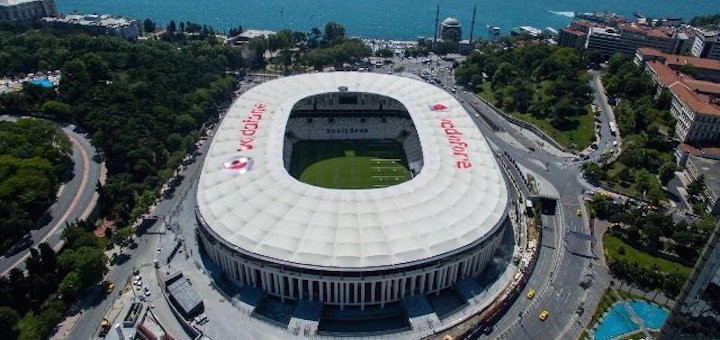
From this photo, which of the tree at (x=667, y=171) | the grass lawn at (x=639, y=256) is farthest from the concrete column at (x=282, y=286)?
the tree at (x=667, y=171)

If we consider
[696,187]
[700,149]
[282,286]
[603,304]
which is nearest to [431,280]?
[282,286]

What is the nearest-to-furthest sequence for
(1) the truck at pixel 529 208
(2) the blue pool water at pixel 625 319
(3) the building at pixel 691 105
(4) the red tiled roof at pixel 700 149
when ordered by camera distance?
(2) the blue pool water at pixel 625 319 < (1) the truck at pixel 529 208 < (4) the red tiled roof at pixel 700 149 < (3) the building at pixel 691 105

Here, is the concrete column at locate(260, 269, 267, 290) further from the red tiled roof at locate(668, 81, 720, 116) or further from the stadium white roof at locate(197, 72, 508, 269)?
the red tiled roof at locate(668, 81, 720, 116)

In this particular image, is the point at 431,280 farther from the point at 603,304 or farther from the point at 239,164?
the point at 239,164

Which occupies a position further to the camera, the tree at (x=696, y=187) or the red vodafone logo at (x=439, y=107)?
the red vodafone logo at (x=439, y=107)

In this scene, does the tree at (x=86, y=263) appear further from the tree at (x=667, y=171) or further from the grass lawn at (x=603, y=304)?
the tree at (x=667, y=171)

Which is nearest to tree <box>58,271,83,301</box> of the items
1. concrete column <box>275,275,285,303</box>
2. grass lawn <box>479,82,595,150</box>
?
concrete column <box>275,275,285,303</box>

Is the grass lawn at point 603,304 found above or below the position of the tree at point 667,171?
below

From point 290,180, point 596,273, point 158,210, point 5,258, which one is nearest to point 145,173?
point 158,210

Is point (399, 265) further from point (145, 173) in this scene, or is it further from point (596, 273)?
point (145, 173)
